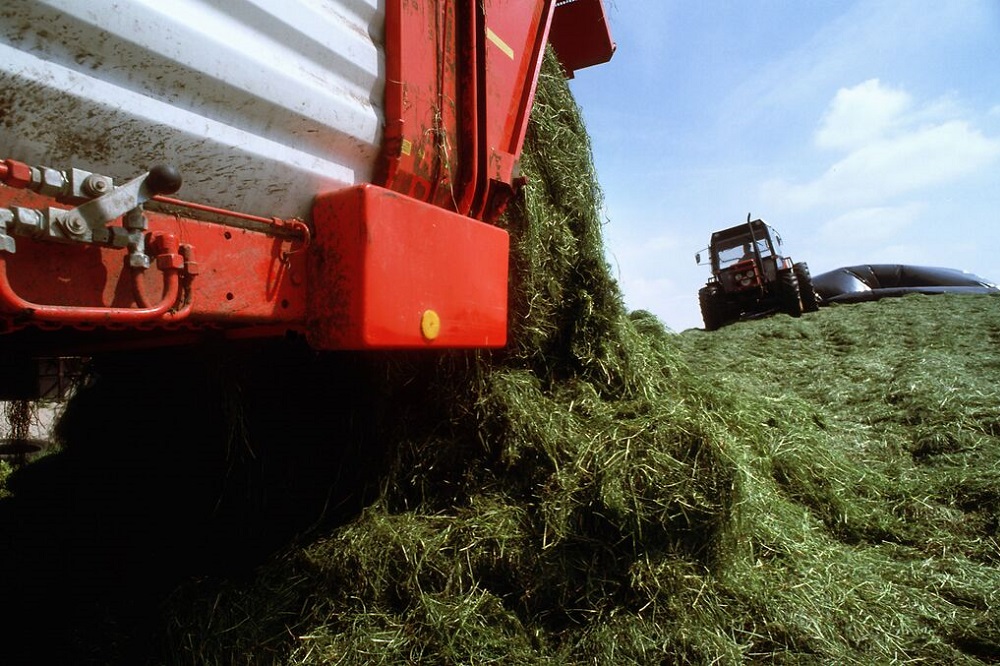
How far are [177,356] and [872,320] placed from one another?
8003 mm

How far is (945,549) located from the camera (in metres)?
2.52

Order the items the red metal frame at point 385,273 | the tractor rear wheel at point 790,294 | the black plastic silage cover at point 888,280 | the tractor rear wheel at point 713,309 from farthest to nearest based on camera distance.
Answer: the black plastic silage cover at point 888,280
the tractor rear wheel at point 713,309
the tractor rear wheel at point 790,294
the red metal frame at point 385,273

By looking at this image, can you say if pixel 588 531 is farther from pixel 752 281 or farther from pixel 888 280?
pixel 888 280

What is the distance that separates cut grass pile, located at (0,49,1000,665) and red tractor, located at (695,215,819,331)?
28.9 ft

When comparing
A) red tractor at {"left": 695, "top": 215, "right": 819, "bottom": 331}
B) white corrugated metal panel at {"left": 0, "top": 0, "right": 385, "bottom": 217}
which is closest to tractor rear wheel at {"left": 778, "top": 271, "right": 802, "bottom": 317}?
red tractor at {"left": 695, "top": 215, "right": 819, "bottom": 331}

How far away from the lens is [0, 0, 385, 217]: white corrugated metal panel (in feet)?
3.59

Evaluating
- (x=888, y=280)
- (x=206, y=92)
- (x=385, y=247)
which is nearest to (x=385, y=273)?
(x=385, y=247)

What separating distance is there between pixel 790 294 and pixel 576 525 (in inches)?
411

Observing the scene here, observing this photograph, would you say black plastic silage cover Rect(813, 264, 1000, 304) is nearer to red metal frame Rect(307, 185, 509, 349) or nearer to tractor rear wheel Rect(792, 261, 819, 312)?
tractor rear wheel Rect(792, 261, 819, 312)

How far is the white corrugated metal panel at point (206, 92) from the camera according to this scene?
43.1 inches

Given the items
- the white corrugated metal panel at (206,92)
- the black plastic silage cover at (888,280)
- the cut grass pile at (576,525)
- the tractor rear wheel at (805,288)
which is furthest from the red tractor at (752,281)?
the white corrugated metal panel at (206,92)

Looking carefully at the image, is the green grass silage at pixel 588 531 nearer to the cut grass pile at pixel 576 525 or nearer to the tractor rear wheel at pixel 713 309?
the cut grass pile at pixel 576 525

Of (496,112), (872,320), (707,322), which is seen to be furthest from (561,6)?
(707,322)

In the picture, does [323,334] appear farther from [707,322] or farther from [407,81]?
[707,322]
